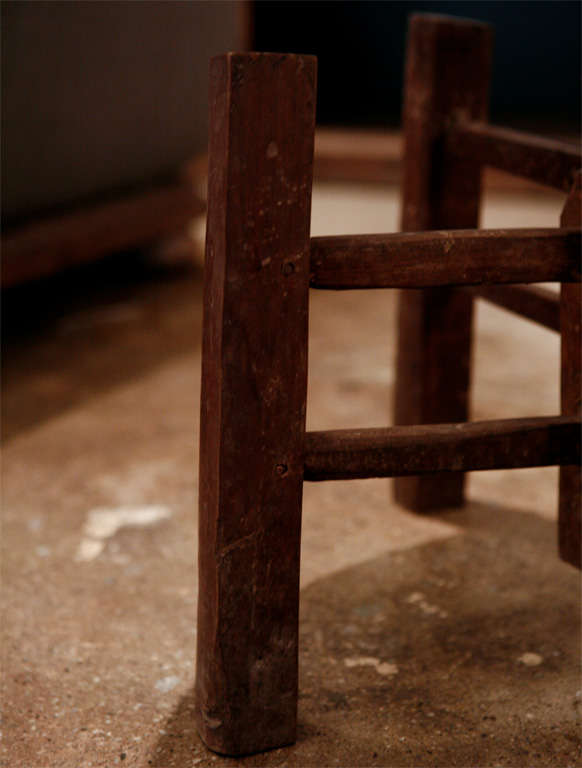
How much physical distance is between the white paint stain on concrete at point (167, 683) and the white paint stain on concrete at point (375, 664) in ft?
0.69

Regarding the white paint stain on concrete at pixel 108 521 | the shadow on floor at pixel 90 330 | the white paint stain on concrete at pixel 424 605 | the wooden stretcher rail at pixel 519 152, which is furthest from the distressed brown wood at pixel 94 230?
the white paint stain on concrete at pixel 424 605

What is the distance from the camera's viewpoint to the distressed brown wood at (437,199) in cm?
161

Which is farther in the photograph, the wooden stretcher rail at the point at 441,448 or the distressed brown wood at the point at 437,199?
the distressed brown wood at the point at 437,199

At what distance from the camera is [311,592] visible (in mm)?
1507

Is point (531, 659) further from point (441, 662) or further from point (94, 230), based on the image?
point (94, 230)

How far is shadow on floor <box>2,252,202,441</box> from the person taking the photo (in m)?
2.33

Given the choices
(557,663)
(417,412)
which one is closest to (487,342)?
(417,412)

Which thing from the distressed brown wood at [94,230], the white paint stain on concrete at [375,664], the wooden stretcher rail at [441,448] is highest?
the wooden stretcher rail at [441,448]

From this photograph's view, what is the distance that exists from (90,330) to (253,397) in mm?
1815

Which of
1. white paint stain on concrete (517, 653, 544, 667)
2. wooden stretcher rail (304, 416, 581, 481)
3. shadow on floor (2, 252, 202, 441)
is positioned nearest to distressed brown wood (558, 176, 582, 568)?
wooden stretcher rail (304, 416, 581, 481)

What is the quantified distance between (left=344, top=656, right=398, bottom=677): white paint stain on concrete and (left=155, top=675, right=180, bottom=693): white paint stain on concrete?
211mm

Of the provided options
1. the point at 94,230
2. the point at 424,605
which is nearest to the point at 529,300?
the point at 424,605

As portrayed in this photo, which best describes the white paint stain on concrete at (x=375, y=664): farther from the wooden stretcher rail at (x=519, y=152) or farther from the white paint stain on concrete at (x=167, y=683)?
the wooden stretcher rail at (x=519, y=152)

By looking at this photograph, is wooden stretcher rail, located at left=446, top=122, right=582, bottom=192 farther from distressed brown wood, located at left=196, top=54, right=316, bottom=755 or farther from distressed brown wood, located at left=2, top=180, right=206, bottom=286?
distressed brown wood, located at left=2, top=180, right=206, bottom=286
